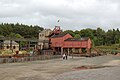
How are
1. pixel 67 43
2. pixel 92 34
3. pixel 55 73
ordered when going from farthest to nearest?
pixel 92 34
pixel 67 43
pixel 55 73

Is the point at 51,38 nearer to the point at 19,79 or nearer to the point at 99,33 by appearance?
the point at 19,79

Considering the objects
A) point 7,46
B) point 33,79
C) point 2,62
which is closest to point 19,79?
point 33,79

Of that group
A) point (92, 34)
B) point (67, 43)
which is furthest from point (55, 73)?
point (92, 34)

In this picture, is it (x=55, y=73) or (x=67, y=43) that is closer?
(x=55, y=73)

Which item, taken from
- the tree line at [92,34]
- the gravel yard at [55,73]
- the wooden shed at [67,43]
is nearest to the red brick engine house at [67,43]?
the wooden shed at [67,43]

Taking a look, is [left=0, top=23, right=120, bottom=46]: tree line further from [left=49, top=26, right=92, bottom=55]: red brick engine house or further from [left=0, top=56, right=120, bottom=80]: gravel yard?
[left=0, top=56, right=120, bottom=80]: gravel yard

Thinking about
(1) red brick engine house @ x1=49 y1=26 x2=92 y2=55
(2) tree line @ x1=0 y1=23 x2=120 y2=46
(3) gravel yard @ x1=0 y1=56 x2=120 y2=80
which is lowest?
(3) gravel yard @ x1=0 y1=56 x2=120 y2=80

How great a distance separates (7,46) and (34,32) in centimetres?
7441

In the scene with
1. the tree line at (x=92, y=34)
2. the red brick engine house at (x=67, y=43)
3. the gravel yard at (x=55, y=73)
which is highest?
the tree line at (x=92, y=34)

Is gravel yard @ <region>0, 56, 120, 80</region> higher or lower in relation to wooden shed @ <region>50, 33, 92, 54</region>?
lower

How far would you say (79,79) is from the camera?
21922 mm

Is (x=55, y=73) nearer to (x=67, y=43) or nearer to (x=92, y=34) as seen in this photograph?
(x=67, y=43)

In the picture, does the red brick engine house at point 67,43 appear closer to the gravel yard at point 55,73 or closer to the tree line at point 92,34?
the gravel yard at point 55,73

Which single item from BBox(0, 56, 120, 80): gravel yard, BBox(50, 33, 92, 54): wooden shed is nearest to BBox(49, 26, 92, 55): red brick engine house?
BBox(50, 33, 92, 54): wooden shed
